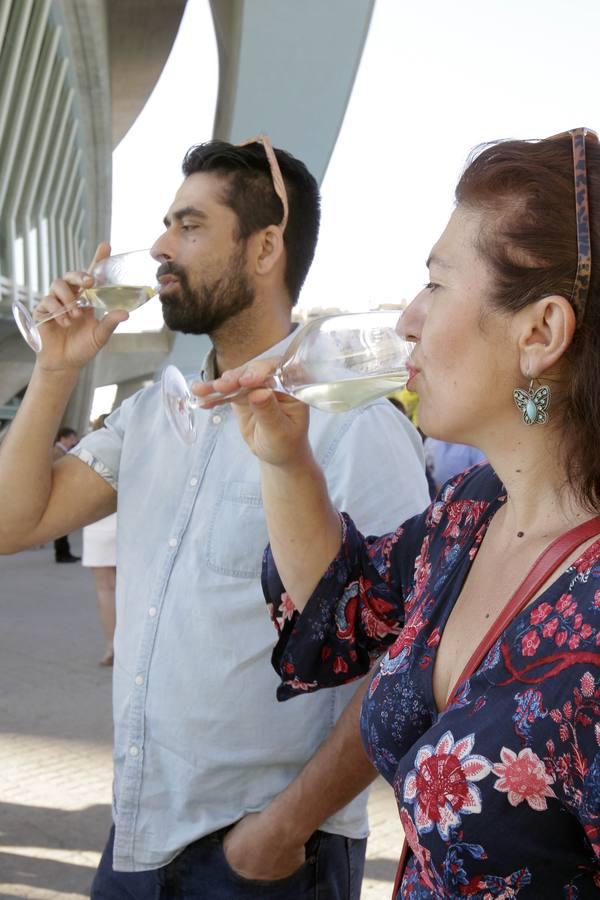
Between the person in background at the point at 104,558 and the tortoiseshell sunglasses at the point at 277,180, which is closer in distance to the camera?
the tortoiseshell sunglasses at the point at 277,180

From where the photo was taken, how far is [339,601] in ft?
6.48

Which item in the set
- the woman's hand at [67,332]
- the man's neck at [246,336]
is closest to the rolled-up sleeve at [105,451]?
the woman's hand at [67,332]

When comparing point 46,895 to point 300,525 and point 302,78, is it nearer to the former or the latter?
point 300,525

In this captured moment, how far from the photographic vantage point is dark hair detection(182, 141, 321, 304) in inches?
103

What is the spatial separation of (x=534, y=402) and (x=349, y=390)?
361mm

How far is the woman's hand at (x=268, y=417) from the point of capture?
183 cm

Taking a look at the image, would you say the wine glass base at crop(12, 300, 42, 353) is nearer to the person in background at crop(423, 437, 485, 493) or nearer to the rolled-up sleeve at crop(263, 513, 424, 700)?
the rolled-up sleeve at crop(263, 513, 424, 700)

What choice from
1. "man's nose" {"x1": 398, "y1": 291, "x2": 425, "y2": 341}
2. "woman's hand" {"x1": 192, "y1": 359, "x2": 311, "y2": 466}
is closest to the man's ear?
"woman's hand" {"x1": 192, "y1": 359, "x2": 311, "y2": 466}

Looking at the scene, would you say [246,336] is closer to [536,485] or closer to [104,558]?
[536,485]

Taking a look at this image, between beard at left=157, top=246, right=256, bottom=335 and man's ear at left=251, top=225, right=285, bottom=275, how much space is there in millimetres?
63

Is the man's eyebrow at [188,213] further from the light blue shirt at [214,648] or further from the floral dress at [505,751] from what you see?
the floral dress at [505,751]

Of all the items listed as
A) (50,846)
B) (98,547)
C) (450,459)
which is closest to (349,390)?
(50,846)

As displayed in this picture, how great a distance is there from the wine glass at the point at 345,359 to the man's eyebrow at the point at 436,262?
11cm

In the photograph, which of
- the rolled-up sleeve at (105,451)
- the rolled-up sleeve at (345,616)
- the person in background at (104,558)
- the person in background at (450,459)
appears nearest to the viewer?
the rolled-up sleeve at (345,616)
